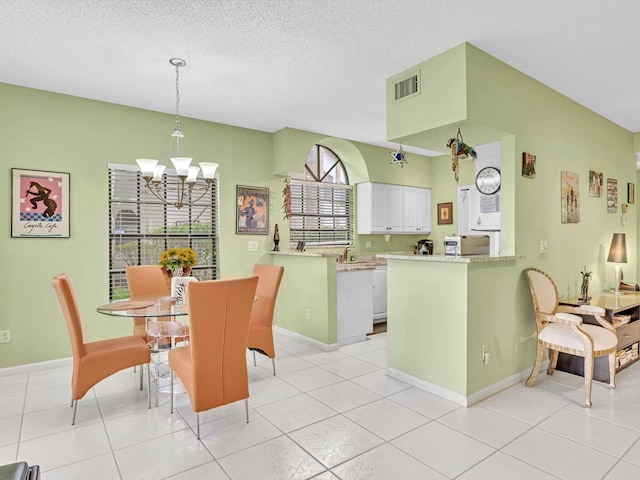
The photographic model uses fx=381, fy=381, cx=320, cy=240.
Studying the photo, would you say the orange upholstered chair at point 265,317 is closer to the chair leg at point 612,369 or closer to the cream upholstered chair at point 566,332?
the cream upholstered chair at point 566,332

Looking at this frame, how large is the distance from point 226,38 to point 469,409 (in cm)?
324

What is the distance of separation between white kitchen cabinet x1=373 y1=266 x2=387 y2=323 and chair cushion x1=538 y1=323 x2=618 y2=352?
2.58m

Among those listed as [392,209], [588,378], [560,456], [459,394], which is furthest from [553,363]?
[392,209]

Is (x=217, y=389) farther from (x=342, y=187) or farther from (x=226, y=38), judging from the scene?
(x=342, y=187)

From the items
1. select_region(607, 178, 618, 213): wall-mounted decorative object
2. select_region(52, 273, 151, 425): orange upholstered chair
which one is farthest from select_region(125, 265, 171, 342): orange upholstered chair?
select_region(607, 178, 618, 213): wall-mounted decorative object

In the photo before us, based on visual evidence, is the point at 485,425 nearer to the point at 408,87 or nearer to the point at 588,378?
the point at 588,378

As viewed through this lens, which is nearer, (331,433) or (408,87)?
(331,433)

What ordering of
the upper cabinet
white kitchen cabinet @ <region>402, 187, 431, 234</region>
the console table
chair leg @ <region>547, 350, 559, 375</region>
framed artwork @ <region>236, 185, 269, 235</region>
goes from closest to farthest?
the console table < chair leg @ <region>547, 350, 559, 375</region> < framed artwork @ <region>236, 185, 269, 235</region> < the upper cabinet < white kitchen cabinet @ <region>402, 187, 431, 234</region>

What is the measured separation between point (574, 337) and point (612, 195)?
2681mm

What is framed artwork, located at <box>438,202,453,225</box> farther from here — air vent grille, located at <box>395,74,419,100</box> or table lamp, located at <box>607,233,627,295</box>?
air vent grille, located at <box>395,74,419,100</box>

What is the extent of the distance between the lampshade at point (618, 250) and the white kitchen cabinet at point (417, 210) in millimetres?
2696

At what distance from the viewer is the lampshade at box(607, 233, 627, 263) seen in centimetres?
454

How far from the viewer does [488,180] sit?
3.62 metres

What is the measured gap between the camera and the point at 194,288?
2275 mm
